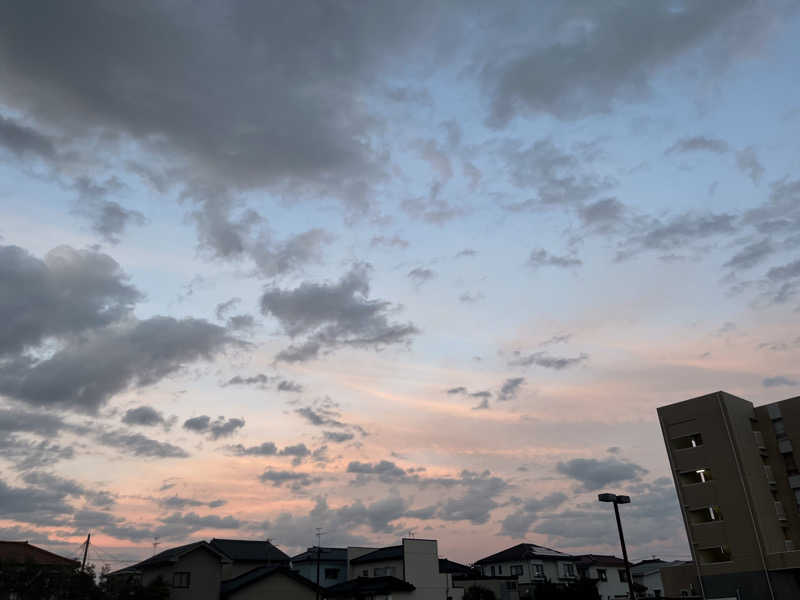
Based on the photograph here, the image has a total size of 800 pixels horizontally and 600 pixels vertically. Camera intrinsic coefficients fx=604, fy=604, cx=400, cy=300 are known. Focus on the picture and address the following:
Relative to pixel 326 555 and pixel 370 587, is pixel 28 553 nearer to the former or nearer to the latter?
pixel 370 587

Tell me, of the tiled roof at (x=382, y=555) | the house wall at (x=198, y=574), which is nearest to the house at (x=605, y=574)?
the tiled roof at (x=382, y=555)

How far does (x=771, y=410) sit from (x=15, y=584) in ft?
234

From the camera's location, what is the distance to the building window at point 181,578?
6019 centimetres

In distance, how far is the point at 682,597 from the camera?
56969 mm

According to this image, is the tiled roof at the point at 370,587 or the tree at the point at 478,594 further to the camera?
the tree at the point at 478,594

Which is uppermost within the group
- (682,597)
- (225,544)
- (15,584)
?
(225,544)

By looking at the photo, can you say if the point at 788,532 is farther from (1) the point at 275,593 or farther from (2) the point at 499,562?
(1) the point at 275,593

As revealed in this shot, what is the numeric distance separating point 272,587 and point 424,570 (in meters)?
21.1

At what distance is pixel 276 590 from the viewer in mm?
64062

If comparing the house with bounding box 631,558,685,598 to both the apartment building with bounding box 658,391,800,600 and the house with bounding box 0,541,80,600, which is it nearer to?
the apartment building with bounding box 658,391,800,600

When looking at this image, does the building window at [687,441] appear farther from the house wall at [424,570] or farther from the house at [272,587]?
the house at [272,587]

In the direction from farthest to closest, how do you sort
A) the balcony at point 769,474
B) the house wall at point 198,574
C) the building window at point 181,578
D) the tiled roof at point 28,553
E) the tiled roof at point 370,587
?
the tiled roof at point 370,587 < the building window at point 181,578 < the house wall at point 198,574 < the balcony at point 769,474 < the tiled roof at point 28,553

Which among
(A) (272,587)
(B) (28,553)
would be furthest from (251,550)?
(B) (28,553)

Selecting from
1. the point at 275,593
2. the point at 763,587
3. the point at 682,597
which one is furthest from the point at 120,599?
the point at 763,587
